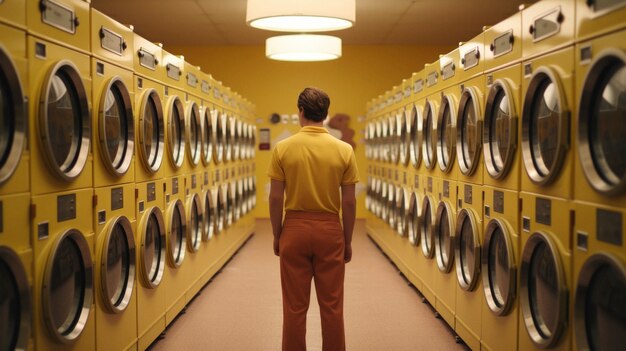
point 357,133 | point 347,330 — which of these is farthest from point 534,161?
point 357,133

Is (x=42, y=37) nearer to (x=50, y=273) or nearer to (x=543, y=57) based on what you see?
(x=50, y=273)

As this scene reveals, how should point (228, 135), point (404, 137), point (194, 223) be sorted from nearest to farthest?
point (194, 223), point (404, 137), point (228, 135)

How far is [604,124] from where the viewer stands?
2.31 meters

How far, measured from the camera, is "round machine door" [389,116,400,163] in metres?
6.78

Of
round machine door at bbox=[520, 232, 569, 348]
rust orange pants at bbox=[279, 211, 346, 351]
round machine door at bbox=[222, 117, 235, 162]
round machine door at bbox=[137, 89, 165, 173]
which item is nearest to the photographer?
round machine door at bbox=[520, 232, 569, 348]

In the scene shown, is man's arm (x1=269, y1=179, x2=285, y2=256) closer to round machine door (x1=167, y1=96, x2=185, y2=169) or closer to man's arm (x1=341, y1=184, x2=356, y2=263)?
man's arm (x1=341, y1=184, x2=356, y2=263)

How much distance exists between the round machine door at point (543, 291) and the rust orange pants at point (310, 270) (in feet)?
3.09

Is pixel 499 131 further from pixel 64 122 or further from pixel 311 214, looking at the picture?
pixel 64 122

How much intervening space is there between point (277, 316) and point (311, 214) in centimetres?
196

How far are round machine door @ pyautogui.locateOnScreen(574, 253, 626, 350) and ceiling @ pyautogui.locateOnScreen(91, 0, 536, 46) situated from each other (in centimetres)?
657

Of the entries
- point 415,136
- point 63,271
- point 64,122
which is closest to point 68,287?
point 63,271

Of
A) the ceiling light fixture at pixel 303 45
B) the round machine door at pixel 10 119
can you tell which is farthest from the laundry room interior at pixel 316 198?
the ceiling light fixture at pixel 303 45

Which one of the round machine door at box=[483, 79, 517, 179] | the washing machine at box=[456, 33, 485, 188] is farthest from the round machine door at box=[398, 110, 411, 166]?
the round machine door at box=[483, 79, 517, 179]

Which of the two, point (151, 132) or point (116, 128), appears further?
point (151, 132)
